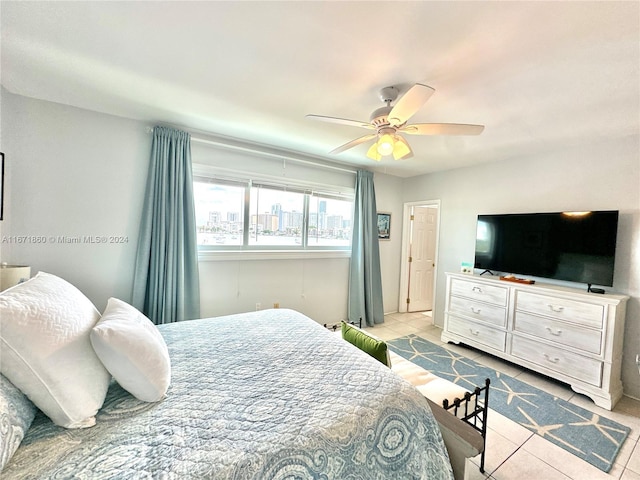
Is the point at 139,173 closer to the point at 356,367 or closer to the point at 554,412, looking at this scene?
the point at 356,367

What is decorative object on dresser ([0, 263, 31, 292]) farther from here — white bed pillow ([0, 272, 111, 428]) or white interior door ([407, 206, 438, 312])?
white interior door ([407, 206, 438, 312])

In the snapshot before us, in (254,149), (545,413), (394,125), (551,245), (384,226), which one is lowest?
(545,413)

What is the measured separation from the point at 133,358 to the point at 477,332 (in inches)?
136

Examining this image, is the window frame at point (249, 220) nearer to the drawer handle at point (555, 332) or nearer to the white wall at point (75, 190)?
the white wall at point (75, 190)

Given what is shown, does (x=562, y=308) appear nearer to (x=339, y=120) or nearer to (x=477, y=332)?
(x=477, y=332)

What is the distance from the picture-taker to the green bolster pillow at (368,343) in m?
1.69

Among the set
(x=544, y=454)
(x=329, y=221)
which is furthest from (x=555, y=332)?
(x=329, y=221)

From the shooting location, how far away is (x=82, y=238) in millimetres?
2369

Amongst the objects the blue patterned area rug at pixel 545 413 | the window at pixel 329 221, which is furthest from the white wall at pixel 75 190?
the blue patterned area rug at pixel 545 413

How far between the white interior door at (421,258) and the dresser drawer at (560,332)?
1.94 m

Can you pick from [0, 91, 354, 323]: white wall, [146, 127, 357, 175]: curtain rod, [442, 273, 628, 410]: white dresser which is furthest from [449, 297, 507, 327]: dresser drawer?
[0, 91, 354, 323]: white wall

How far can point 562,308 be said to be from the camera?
8.14ft

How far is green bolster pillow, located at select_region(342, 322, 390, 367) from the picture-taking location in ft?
5.54

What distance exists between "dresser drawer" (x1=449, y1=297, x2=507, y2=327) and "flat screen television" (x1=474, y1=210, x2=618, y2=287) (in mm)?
494
